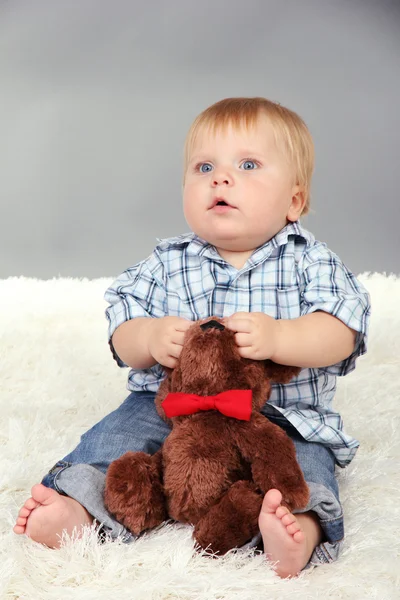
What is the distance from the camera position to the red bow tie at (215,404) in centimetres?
94

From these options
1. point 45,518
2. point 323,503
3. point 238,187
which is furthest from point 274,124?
point 45,518

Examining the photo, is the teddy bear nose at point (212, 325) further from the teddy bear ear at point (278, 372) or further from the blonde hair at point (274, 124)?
the blonde hair at point (274, 124)

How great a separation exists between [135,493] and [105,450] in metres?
0.15

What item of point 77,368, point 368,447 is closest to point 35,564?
point 368,447

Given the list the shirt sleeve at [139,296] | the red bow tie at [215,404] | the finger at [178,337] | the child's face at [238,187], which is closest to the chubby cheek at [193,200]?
the child's face at [238,187]

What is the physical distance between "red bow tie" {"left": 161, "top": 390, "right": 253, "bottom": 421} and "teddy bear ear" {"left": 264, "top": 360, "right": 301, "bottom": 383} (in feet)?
0.29

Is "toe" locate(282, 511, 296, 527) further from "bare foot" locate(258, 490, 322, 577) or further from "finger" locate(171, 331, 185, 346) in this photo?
"finger" locate(171, 331, 185, 346)

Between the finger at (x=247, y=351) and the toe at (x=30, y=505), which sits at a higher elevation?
the finger at (x=247, y=351)

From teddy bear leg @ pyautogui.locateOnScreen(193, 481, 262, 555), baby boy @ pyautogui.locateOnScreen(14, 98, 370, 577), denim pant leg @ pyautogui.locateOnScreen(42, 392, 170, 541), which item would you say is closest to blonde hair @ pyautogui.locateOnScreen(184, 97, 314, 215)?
baby boy @ pyautogui.locateOnScreen(14, 98, 370, 577)

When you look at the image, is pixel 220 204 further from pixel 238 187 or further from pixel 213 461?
pixel 213 461

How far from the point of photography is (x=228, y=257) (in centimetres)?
125

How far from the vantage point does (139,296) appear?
1.27 meters

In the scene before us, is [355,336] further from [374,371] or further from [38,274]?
[38,274]

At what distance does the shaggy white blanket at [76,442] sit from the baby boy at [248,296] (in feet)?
0.26
